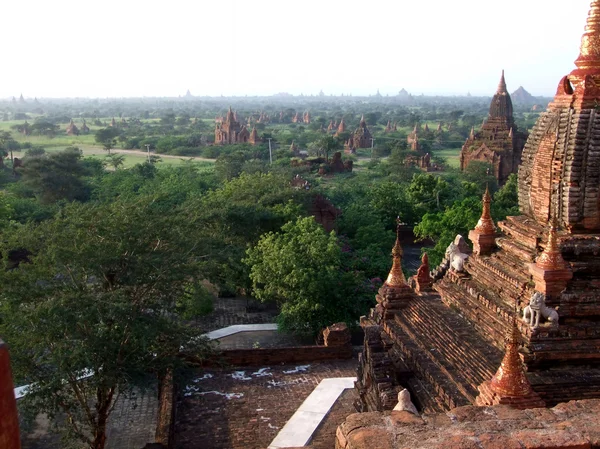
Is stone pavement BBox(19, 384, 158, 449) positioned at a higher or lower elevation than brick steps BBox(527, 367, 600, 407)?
lower

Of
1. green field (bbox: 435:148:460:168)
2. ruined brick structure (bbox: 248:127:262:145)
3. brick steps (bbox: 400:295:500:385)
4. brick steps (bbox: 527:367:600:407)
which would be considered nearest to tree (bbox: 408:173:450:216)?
brick steps (bbox: 400:295:500:385)

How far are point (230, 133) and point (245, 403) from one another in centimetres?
8305

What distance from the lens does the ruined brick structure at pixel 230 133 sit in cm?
9181

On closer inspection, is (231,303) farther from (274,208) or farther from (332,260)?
(332,260)

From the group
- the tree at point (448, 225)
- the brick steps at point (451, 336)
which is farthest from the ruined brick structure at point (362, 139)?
the brick steps at point (451, 336)

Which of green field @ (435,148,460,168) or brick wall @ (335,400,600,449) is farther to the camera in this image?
green field @ (435,148,460,168)

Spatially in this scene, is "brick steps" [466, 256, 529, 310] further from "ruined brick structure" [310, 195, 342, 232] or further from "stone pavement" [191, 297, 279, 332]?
"ruined brick structure" [310, 195, 342, 232]

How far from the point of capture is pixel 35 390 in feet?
34.7

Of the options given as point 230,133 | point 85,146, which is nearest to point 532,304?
point 230,133

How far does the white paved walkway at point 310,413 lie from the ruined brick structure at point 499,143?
41.0 meters

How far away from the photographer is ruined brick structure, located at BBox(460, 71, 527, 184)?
51500 millimetres

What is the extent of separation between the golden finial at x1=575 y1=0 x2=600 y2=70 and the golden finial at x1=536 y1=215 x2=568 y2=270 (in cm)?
268

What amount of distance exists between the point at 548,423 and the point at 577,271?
17.9 feet

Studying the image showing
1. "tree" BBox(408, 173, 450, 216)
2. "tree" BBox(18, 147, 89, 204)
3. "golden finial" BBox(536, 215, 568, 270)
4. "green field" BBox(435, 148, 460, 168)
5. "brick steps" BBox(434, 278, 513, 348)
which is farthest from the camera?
"green field" BBox(435, 148, 460, 168)
